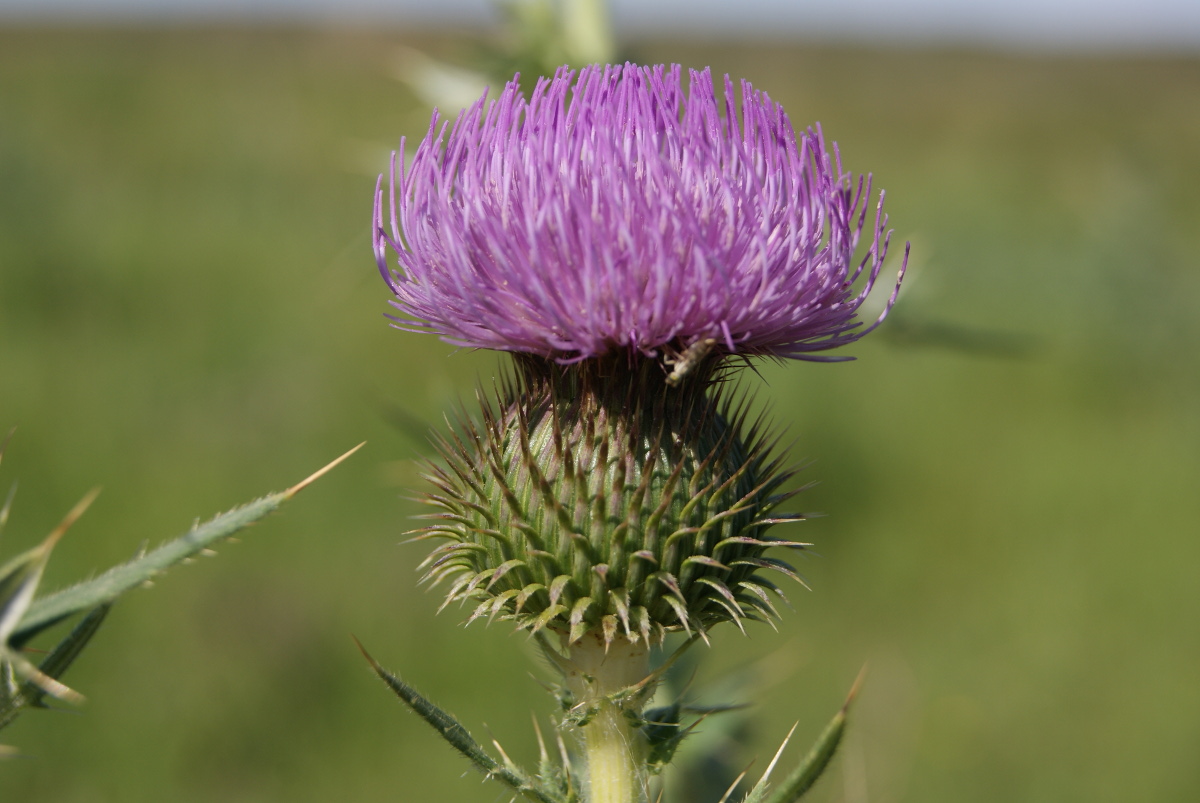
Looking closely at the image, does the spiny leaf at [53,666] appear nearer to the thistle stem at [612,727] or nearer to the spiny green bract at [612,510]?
the spiny green bract at [612,510]

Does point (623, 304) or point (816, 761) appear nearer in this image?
point (816, 761)

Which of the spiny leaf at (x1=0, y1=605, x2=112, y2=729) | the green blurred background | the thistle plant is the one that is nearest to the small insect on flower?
the thistle plant

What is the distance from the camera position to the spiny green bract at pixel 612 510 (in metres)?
2.14

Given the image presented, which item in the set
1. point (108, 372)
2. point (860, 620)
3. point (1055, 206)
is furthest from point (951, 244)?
point (108, 372)

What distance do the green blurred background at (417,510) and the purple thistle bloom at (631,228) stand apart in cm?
81

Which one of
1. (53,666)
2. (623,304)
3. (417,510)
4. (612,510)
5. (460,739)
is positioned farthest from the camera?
(417,510)

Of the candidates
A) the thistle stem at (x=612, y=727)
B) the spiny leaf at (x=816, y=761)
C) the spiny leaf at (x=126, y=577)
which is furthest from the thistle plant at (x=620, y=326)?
the spiny leaf at (x=126, y=577)

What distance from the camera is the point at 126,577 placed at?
1567mm

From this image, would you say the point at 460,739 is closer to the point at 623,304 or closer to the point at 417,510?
the point at 623,304

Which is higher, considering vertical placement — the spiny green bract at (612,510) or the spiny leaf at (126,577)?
the spiny green bract at (612,510)

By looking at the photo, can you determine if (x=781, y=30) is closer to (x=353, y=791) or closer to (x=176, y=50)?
(x=176, y=50)

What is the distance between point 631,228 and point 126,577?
115 centimetres

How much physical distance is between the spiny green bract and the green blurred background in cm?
65

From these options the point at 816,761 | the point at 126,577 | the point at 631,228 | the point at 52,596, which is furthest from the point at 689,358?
the point at 52,596
